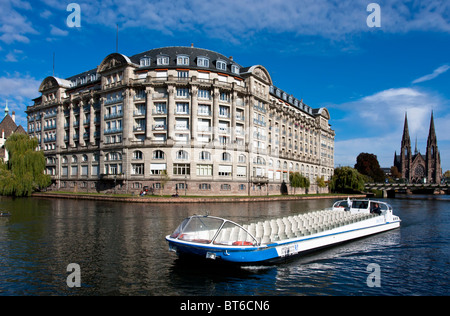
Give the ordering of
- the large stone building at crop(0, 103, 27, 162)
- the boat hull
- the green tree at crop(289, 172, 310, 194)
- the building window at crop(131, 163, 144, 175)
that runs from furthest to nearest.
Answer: the large stone building at crop(0, 103, 27, 162) → the green tree at crop(289, 172, 310, 194) → the building window at crop(131, 163, 144, 175) → the boat hull

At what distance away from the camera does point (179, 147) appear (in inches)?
2581

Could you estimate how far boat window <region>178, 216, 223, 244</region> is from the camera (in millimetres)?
16205

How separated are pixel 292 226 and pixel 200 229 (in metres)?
6.02

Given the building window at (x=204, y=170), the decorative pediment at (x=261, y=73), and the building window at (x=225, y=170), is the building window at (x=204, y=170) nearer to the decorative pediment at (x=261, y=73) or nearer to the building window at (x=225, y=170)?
the building window at (x=225, y=170)

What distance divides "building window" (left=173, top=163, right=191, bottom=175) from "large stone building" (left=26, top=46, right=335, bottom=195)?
0.20 meters

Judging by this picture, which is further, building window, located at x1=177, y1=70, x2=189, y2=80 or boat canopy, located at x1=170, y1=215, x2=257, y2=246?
building window, located at x1=177, y1=70, x2=189, y2=80

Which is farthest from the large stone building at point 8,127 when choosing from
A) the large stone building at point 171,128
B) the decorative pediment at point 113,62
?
the decorative pediment at point 113,62

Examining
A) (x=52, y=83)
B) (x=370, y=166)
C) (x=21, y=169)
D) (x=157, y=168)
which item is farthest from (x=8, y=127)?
(x=370, y=166)

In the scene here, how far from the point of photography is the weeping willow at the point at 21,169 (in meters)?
60.4

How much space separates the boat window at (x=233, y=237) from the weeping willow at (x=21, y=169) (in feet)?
190

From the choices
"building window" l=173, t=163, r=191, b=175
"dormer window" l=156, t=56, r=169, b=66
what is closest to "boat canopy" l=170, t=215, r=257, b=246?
"building window" l=173, t=163, r=191, b=175

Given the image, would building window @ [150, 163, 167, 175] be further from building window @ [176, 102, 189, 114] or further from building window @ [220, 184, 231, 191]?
building window @ [220, 184, 231, 191]

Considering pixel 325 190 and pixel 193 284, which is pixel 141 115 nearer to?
pixel 193 284
